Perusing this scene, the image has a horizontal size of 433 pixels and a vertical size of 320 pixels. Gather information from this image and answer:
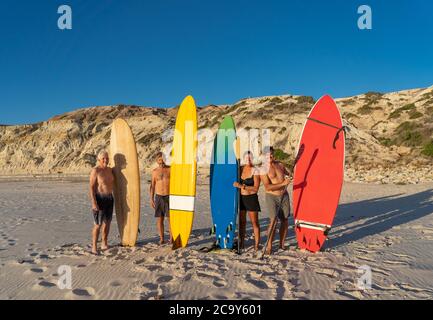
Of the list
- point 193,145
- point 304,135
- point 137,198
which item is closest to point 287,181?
point 304,135

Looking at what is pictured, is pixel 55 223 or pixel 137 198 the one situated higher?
pixel 137 198

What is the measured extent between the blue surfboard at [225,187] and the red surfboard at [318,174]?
3.27 ft

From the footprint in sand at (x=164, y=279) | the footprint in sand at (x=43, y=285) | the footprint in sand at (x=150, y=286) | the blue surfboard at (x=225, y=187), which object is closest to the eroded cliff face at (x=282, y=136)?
the blue surfboard at (x=225, y=187)

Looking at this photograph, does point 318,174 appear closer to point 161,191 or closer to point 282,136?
point 161,191

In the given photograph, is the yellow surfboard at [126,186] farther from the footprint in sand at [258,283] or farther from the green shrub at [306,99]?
the green shrub at [306,99]

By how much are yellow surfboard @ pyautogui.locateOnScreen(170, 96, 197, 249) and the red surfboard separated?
5.39 ft

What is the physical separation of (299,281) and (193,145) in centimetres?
255

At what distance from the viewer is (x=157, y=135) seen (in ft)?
108

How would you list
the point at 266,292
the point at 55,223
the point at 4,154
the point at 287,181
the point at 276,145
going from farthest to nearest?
the point at 4,154 → the point at 276,145 → the point at 55,223 → the point at 287,181 → the point at 266,292

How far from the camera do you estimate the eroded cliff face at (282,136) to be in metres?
19.6

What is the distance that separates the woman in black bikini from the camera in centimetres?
489

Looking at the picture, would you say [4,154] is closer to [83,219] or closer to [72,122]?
[72,122]

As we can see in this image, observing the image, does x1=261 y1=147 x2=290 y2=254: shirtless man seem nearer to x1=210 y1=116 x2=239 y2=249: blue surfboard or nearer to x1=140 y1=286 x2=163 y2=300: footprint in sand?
x1=210 y1=116 x2=239 y2=249: blue surfboard

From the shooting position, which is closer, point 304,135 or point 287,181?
point 287,181
